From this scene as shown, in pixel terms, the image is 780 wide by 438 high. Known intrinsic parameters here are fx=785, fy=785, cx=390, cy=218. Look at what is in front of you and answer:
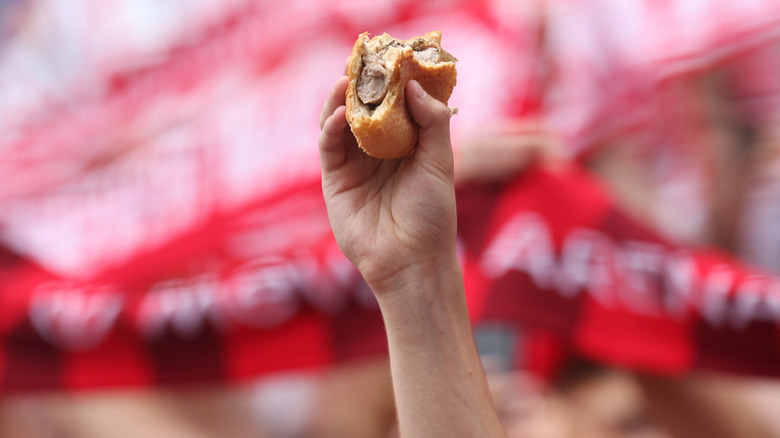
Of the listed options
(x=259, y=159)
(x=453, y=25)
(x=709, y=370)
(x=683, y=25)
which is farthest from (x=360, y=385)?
(x=683, y=25)

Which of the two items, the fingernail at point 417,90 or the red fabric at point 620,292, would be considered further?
the red fabric at point 620,292

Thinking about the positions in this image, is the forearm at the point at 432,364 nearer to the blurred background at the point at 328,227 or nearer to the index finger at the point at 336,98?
the index finger at the point at 336,98

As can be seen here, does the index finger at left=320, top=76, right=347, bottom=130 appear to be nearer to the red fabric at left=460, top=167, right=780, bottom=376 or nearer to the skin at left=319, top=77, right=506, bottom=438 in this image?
the skin at left=319, top=77, right=506, bottom=438

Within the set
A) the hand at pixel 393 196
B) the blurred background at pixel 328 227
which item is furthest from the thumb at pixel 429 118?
the blurred background at pixel 328 227

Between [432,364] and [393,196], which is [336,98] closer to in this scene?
[393,196]

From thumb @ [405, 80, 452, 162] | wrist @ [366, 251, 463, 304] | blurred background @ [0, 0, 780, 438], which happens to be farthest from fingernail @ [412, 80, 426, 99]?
blurred background @ [0, 0, 780, 438]

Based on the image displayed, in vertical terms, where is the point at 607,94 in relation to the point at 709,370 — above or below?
above

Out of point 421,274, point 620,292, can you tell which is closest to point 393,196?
point 421,274

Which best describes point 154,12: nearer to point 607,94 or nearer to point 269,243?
point 269,243
